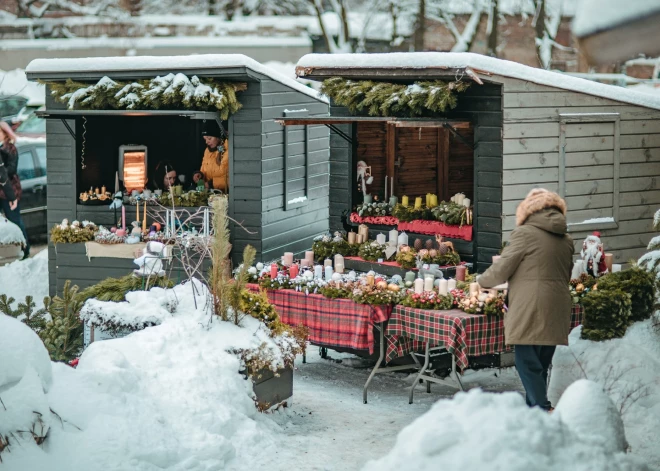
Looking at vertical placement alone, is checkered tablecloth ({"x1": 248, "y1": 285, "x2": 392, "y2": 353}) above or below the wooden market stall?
below

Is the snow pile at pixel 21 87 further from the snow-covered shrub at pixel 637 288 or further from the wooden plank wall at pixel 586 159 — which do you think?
the snow-covered shrub at pixel 637 288

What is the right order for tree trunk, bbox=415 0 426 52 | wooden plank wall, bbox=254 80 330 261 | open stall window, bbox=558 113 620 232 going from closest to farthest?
open stall window, bbox=558 113 620 232
wooden plank wall, bbox=254 80 330 261
tree trunk, bbox=415 0 426 52

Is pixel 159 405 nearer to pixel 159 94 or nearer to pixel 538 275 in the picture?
pixel 538 275

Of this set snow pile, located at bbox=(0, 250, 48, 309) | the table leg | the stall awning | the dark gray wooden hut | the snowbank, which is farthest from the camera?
snow pile, located at bbox=(0, 250, 48, 309)

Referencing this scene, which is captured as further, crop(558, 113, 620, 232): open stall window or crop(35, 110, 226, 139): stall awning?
crop(35, 110, 226, 139): stall awning

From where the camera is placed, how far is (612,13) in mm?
994

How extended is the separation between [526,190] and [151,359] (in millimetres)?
4628

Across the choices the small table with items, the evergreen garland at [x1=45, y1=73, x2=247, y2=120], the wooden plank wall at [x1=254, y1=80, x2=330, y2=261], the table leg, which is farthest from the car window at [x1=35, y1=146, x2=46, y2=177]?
the table leg

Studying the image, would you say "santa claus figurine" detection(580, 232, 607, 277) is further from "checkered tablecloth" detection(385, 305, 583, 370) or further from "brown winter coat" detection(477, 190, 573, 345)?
"brown winter coat" detection(477, 190, 573, 345)

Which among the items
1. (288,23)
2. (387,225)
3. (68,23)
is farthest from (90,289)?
(68,23)

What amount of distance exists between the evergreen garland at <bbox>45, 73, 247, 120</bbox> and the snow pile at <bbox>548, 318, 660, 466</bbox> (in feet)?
17.3

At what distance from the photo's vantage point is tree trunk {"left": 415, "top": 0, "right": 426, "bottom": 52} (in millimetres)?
31312

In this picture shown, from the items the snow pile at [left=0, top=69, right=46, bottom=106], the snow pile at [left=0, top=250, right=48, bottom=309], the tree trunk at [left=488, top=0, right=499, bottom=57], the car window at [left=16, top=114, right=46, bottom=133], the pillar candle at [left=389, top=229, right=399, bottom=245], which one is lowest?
the snow pile at [left=0, top=250, right=48, bottom=309]

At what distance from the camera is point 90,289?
9055mm
